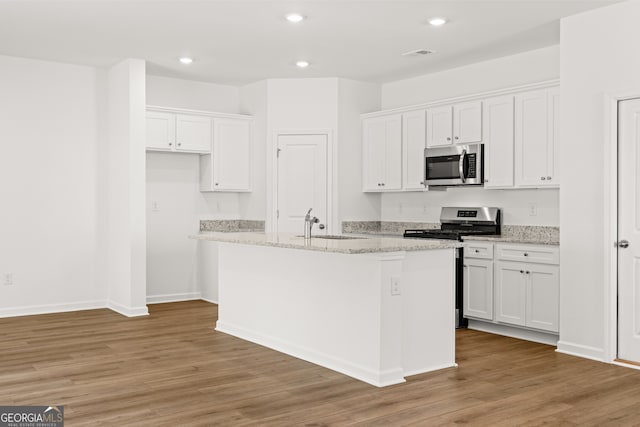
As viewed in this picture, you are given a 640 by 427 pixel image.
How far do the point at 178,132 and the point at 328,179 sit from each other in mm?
1871

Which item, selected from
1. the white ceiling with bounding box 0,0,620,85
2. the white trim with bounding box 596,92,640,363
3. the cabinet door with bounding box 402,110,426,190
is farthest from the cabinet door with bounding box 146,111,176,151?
the white trim with bounding box 596,92,640,363

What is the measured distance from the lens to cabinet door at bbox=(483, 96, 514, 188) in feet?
19.5

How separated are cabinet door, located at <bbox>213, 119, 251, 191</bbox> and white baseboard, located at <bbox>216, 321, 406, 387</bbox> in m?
2.46

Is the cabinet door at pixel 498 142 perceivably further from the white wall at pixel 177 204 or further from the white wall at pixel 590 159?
the white wall at pixel 177 204

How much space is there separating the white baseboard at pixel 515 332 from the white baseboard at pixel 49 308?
13.7 feet

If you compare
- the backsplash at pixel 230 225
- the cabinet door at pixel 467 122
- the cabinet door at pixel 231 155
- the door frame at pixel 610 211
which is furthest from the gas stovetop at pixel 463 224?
the cabinet door at pixel 231 155

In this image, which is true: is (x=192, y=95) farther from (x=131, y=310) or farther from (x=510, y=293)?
(x=510, y=293)

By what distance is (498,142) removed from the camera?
6055 mm

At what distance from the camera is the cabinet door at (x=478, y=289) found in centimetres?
577

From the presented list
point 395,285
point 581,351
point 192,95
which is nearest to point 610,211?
point 581,351

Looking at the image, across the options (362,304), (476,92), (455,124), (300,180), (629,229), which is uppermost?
(476,92)

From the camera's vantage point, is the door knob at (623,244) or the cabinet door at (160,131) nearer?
the door knob at (623,244)

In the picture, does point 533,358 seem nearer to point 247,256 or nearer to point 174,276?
point 247,256

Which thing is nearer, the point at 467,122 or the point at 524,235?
the point at 524,235
